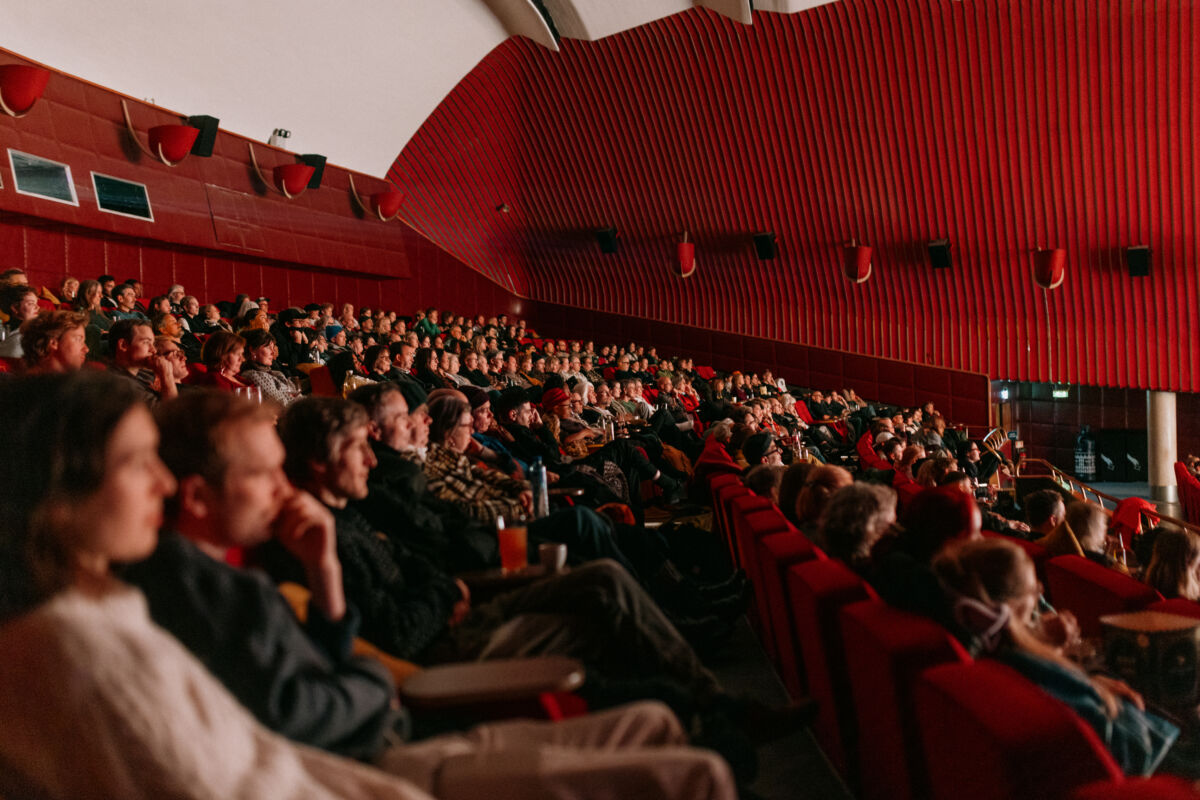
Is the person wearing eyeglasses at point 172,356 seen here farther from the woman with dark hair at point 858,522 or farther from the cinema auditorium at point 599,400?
the woman with dark hair at point 858,522

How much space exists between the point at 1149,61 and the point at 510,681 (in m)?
9.71

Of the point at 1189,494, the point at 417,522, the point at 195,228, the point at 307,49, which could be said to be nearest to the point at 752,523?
the point at 417,522

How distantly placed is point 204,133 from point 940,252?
817 centimetres

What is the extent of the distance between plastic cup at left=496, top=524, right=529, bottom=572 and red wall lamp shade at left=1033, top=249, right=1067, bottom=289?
10.1 m

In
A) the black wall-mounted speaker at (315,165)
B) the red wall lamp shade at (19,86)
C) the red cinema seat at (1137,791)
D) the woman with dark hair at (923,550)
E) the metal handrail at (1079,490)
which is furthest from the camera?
the black wall-mounted speaker at (315,165)

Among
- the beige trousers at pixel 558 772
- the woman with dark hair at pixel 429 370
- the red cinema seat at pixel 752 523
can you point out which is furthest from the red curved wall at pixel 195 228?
the beige trousers at pixel 558 772

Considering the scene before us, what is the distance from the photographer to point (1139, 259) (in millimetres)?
10273

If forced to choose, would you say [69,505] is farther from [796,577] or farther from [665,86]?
[665,86]

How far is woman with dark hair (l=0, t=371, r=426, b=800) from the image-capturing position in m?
0.86

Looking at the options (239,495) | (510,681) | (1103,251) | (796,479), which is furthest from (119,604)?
(1103,251)

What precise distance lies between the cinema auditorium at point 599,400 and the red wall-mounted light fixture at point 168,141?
0.07 metres

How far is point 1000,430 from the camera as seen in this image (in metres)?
12.6

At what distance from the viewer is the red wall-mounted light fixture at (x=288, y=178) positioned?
9781 mm

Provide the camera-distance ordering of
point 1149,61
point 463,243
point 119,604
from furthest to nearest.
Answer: point 463,243
point 1149,61
point 119,604
